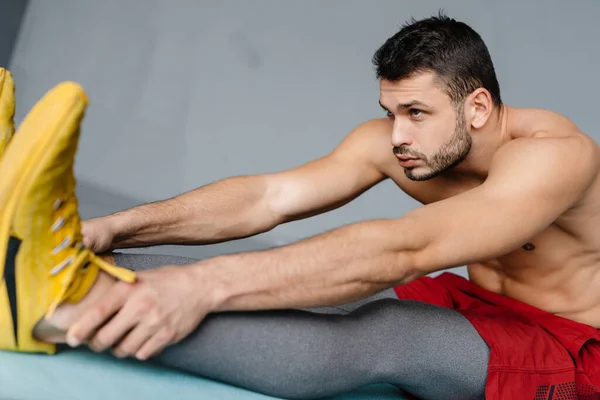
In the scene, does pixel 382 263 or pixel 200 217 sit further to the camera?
pixel 200 217

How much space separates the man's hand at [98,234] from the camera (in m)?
1.38

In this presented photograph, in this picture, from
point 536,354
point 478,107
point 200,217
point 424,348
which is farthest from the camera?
point 478,107

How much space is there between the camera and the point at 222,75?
13.5 ft

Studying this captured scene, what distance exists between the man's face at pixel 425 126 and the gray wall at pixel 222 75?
2.04 meters

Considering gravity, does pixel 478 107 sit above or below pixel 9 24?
above

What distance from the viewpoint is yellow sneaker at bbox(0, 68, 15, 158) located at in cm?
136

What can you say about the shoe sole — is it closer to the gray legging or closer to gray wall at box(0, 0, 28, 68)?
the gray legging

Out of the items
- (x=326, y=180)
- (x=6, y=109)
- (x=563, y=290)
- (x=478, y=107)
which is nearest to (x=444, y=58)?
(x=478, y=107)

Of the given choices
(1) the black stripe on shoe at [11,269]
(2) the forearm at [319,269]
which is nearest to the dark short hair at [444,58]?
(2) the forearm at [319,269]

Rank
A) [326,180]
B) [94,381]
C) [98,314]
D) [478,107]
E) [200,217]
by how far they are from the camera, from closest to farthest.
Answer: [98,314] → [94,381] → [200,217] → [478,107] → [326,180]

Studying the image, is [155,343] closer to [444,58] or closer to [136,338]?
[136,338]

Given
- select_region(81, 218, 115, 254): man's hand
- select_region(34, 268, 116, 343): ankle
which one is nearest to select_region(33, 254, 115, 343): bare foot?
select_region(34, 268, 116, 343): ankle

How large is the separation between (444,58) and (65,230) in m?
1.07

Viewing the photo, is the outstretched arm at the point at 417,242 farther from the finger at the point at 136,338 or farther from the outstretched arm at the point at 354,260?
the finger at the point at 136,338
